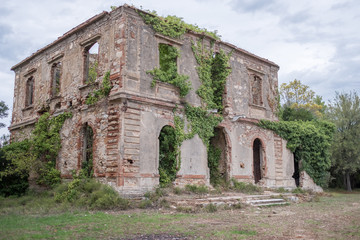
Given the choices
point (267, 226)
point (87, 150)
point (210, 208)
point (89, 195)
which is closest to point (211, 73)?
point (87, 150)

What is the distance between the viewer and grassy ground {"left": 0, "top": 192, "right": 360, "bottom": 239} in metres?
7.22

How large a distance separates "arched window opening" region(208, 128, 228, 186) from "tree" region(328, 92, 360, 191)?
13.9 meters

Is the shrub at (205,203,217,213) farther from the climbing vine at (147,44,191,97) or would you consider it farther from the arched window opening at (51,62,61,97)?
the arched window opening at (51,62,61,97)

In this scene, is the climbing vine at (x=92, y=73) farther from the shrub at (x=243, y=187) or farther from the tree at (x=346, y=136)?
the tree at (x=346, y=136)

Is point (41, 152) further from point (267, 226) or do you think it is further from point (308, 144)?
point (308, 144)

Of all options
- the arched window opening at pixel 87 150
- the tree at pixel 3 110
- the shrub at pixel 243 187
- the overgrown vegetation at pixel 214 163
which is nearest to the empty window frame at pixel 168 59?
the arched window opening at pixel 87 150

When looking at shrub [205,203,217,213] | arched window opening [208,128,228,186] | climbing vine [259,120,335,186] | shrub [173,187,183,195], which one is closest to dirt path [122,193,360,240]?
shrub [205,203,217,213]

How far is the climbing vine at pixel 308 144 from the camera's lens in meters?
20.8

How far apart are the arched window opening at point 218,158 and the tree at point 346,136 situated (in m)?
13.9

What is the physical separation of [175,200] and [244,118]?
7.79 m

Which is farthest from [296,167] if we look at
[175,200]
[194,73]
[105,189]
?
[105,189]

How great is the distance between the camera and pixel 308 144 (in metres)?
21.5

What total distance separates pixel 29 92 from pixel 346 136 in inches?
947

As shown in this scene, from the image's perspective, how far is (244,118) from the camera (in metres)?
18.6
